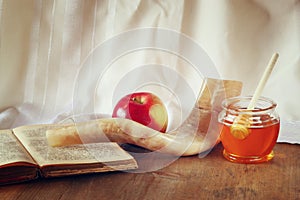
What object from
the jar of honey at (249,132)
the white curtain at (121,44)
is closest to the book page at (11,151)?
the white curtain at (121,44)

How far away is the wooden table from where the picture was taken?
2.78 feet

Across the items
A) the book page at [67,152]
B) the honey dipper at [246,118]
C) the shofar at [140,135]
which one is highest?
the honey dipper at [246,118]

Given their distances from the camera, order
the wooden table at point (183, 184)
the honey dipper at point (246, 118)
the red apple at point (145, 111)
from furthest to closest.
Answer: the red apple at point (145, 111), the honey dipper at point (246, 118), the wooden table at point (183, 184)

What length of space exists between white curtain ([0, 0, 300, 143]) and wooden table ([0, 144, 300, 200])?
0.24 meters

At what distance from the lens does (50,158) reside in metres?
0.90

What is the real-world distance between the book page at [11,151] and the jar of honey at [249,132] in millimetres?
340

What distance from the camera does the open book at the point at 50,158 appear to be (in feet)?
2.85

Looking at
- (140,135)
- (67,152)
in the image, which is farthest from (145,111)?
(67,152)

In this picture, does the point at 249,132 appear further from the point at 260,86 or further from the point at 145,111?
the point at 145,111

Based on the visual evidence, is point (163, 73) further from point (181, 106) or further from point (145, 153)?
point (145, 153)

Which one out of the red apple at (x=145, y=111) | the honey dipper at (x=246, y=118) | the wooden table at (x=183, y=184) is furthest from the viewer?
the red apple at (x=145, y=111)

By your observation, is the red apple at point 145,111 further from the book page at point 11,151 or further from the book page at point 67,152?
the book page at point 11,151

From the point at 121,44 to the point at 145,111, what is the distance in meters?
0.22

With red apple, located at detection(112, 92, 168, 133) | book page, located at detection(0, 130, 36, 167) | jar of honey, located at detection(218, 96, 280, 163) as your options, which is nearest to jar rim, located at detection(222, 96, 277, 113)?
jar of honey, located at detection(218, 96, 280, 163)
